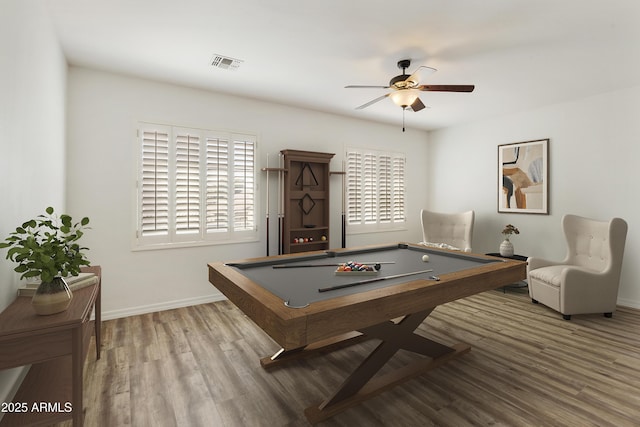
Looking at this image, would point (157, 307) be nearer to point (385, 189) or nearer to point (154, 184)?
point (154, 184)

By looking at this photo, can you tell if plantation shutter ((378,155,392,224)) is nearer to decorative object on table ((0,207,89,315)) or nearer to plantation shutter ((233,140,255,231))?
plantation shutter ((233,140,255,231))

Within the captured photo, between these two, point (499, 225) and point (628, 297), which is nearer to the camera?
point (628, 297)

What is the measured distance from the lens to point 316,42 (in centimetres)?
280

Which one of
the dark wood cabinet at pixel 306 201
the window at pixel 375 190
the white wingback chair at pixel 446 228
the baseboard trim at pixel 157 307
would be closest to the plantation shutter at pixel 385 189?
the window at pixel 375 190

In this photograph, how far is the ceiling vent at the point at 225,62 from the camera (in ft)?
10.3

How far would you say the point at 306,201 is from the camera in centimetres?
468

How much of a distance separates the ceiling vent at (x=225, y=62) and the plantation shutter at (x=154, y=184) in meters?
1.09

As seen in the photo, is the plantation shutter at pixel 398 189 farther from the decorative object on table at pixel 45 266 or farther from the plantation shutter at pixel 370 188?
the decorative object on table at pixel 45 266

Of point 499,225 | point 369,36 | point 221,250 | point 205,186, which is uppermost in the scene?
point 369,36

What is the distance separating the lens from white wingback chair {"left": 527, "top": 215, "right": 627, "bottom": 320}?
3.43 meters

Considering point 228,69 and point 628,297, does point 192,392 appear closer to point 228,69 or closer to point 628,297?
point 228,69

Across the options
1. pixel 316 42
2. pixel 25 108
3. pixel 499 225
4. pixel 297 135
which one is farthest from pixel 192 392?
pixel 499 225

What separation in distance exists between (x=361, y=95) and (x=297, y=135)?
1.12m

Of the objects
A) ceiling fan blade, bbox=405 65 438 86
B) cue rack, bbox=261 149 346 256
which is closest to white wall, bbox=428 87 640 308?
cue rack, bbox=261 149 346 256
